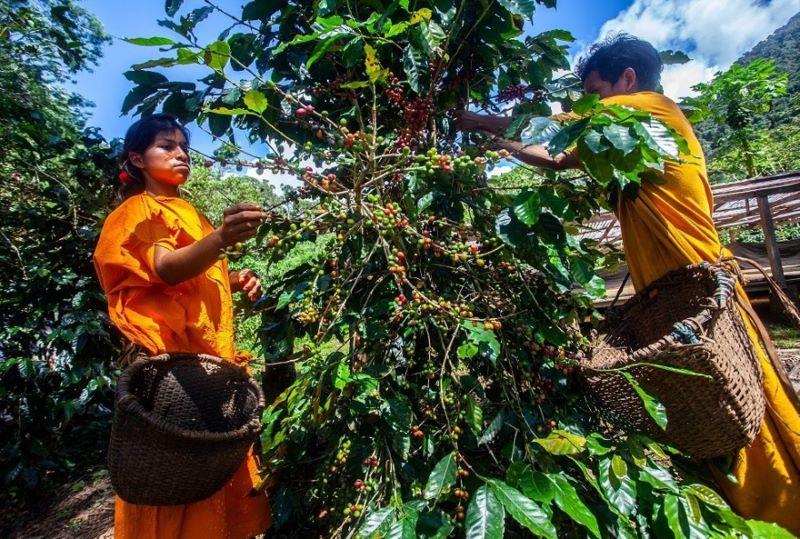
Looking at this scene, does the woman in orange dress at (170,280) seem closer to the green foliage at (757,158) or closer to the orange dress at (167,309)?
the orange dress at (167,309)

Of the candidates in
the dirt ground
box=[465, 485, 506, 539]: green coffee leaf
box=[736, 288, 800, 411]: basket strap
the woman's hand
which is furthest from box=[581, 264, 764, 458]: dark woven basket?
the dirt ground

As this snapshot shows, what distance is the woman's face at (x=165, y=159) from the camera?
5.08ft

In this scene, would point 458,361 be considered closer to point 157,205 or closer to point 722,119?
point 157,205

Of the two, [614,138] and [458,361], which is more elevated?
[614,138]

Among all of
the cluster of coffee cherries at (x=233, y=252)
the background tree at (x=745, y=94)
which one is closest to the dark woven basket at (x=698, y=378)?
the cluster of coffee cherries at (x=233, y=252)

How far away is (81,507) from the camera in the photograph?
3.14 metres

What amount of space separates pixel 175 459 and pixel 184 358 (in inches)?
12.4

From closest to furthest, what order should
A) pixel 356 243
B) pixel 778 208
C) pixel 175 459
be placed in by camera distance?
pixel 175 459 < pixel 356 243 < pixel 778 208

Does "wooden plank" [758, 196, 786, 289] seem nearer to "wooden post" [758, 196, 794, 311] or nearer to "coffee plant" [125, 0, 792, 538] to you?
"wooden post" [758, 196, 794, 311]

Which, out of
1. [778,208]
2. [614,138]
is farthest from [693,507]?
[778,208]

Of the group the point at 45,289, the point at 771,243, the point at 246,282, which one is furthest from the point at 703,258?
the point at 771,243

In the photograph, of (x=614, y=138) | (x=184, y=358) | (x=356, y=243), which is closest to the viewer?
(x=614, y=138)

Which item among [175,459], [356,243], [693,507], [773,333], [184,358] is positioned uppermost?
[356,243]

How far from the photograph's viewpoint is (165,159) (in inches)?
61.1
